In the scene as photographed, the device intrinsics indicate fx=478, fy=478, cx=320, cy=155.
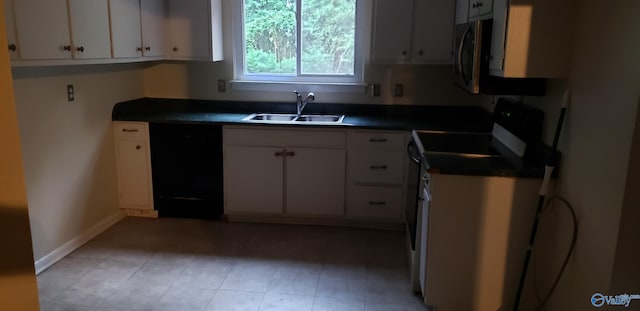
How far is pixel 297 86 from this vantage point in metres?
4.13

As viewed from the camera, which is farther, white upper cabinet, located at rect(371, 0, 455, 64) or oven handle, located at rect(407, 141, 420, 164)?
white upper cabinet, located at rect(371, 0, 455, 64)

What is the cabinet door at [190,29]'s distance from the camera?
3.85m

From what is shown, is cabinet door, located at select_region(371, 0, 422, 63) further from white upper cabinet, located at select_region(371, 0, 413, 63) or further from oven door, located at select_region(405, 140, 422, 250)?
oven door, located at select_region(405, 140, 422, 250)

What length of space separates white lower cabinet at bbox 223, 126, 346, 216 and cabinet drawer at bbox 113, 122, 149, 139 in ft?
2.13

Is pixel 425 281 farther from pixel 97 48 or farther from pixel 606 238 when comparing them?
pixel 97 48

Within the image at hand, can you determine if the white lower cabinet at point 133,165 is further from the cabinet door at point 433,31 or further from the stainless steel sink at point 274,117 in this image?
the cabinet door at point 433,31

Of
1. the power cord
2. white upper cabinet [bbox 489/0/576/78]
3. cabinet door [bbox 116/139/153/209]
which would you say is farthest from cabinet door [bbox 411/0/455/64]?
cabinet door [bbox 116/139/153/209]

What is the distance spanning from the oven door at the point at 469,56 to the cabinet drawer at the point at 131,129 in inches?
94.0

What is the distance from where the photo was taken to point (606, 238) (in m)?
1.75

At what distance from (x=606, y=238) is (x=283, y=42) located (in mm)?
3060

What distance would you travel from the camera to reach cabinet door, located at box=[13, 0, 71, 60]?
8.25ft

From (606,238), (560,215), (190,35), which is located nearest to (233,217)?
(190,35)

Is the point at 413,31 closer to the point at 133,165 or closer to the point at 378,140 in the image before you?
the point at 378,140

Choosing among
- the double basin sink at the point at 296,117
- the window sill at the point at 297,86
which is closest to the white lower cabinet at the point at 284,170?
the double basin sink at the point at 296,117
